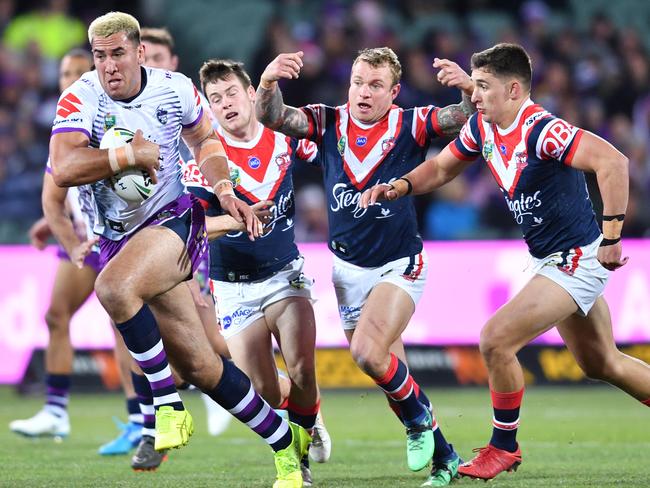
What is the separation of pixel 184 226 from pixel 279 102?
1.24 meters

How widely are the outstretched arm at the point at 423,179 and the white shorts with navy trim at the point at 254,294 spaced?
907 mm

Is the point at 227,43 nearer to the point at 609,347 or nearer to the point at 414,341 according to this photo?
the point at 414,341

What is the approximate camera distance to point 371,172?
7.45 meters

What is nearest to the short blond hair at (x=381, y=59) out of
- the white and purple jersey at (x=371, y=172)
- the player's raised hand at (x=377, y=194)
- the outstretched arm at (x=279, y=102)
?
the white and purple jersey at (x=371, y=172)

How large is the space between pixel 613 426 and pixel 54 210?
5084mm

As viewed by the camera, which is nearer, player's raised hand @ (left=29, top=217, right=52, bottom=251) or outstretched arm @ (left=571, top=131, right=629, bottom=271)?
outstretched arm @ (left=571, top=131, right=629, bottom=271)

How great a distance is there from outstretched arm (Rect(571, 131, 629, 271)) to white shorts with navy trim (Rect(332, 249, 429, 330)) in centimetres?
119

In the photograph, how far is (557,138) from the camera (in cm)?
670

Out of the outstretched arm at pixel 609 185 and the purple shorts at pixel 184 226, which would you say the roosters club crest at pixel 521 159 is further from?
the purple shorts at pixel 184 226

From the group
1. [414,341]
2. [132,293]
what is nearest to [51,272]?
[414,341]

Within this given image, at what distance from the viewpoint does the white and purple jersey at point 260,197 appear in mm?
7707

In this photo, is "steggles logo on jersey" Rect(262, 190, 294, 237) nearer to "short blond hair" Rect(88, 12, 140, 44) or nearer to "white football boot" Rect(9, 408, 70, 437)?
"short blond hair" Rect(88, 12, 140, 44)

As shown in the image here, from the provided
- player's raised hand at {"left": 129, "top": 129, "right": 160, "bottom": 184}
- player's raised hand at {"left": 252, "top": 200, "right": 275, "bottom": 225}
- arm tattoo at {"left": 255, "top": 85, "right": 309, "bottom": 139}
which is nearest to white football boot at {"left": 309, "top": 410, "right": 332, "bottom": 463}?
player's raised hand at {"left": 252, "top": 200, "right": 275, "bottom": 225}

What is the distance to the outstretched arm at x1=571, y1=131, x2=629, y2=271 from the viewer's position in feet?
21.3
